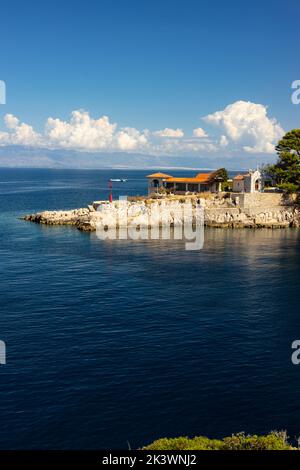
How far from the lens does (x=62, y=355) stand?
38.5 meters

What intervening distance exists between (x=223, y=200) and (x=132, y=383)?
3345 inches

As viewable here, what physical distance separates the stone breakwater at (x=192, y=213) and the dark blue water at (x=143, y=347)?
29449 millimetres

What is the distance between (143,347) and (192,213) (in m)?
72.0

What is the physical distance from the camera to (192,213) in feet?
360

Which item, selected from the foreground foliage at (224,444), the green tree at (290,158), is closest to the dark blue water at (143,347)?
the foreground foliage at (224,444)

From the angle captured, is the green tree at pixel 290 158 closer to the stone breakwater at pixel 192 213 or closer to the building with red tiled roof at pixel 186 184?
the stone breakwater at pixel 192 213

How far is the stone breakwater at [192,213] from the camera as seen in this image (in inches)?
4119

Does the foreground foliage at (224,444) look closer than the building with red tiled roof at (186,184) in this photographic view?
Yes

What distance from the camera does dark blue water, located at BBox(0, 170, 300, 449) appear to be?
2950 centimetres

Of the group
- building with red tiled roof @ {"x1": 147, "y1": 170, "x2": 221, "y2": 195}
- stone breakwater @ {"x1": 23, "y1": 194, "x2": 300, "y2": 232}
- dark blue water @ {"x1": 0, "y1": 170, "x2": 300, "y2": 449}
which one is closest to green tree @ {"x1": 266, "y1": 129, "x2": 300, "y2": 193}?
stone breakwater @ {"x1": 23, "y1": 194, "x2": 300, "y2": 232}

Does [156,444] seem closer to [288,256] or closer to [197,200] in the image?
[288,256]

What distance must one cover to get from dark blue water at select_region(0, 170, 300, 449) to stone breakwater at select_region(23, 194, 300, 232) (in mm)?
29449

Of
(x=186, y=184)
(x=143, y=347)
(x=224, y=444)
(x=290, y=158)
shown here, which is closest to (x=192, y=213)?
(x=186, y=184)

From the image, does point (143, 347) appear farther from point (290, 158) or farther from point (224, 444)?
point (290, 158)
